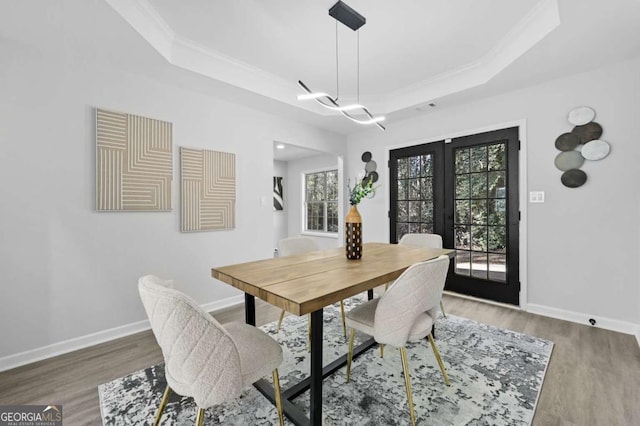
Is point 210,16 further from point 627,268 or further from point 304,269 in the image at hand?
point 627,268

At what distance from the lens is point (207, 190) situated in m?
3.11

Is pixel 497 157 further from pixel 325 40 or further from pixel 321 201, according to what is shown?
pixel 321 201

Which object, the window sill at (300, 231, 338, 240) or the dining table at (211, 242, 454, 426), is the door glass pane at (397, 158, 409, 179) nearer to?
the dining table at (211, 242, 454, 426)

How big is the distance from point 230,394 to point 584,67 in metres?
3.88

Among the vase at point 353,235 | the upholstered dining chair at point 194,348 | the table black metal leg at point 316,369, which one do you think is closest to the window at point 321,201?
the vase at point 353,235

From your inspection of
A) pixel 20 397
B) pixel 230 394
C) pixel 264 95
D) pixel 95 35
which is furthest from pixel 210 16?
pixel 20 397

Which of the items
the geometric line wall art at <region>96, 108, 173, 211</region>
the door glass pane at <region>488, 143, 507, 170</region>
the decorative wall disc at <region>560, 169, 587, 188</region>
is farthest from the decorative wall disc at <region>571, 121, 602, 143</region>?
the geometric line wall art at <region>96, 108, 173, 211</region>

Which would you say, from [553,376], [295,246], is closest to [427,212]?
[295,246]

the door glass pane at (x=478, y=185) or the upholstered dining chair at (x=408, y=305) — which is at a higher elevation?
the door glass pane at (x=478, y=185)

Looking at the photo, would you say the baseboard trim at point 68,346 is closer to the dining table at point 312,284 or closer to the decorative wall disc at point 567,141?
the dining table at point 312,284

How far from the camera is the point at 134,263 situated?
2.62 m

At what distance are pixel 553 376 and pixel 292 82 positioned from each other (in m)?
3.61

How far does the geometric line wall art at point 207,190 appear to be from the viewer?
9.61 feet

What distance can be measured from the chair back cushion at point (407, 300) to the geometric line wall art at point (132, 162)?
2.36 m
